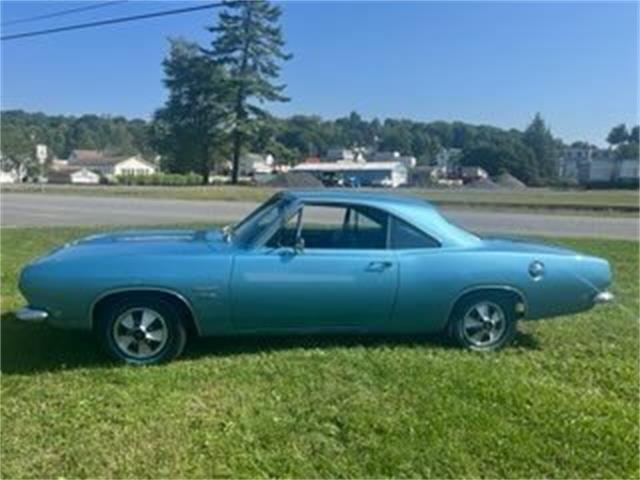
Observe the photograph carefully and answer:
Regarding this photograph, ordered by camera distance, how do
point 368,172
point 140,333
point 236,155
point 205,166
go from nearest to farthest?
point 140,333 < point 236,155 < point 205,166 < point 368,172

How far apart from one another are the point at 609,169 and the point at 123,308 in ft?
349

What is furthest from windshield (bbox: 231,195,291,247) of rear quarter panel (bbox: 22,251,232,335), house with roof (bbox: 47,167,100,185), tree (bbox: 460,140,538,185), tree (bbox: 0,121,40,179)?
tree (bbox: 460,140,538,185)

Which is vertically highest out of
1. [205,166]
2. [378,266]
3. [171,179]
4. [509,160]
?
[509,160]

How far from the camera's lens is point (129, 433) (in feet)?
13.4

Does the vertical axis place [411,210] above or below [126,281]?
above

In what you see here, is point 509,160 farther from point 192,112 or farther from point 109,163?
point 109,163

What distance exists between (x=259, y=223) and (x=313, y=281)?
2.22 ft

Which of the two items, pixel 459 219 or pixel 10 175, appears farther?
pixel 10 175

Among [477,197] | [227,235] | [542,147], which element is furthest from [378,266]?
[542,147]

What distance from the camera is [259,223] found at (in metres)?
5.67

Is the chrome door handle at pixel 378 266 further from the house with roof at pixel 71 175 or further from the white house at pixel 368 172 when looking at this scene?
the house with roof at pixel 71 175

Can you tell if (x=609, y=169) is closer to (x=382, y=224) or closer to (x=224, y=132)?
(x=224, y=132)

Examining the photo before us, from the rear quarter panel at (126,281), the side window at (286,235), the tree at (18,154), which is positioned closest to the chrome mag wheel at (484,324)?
the side window at (286,235)

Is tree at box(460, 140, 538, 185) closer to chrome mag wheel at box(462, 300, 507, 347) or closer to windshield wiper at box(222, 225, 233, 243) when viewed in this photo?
chrome mag wheel at box(462, 300, 507, 347)
